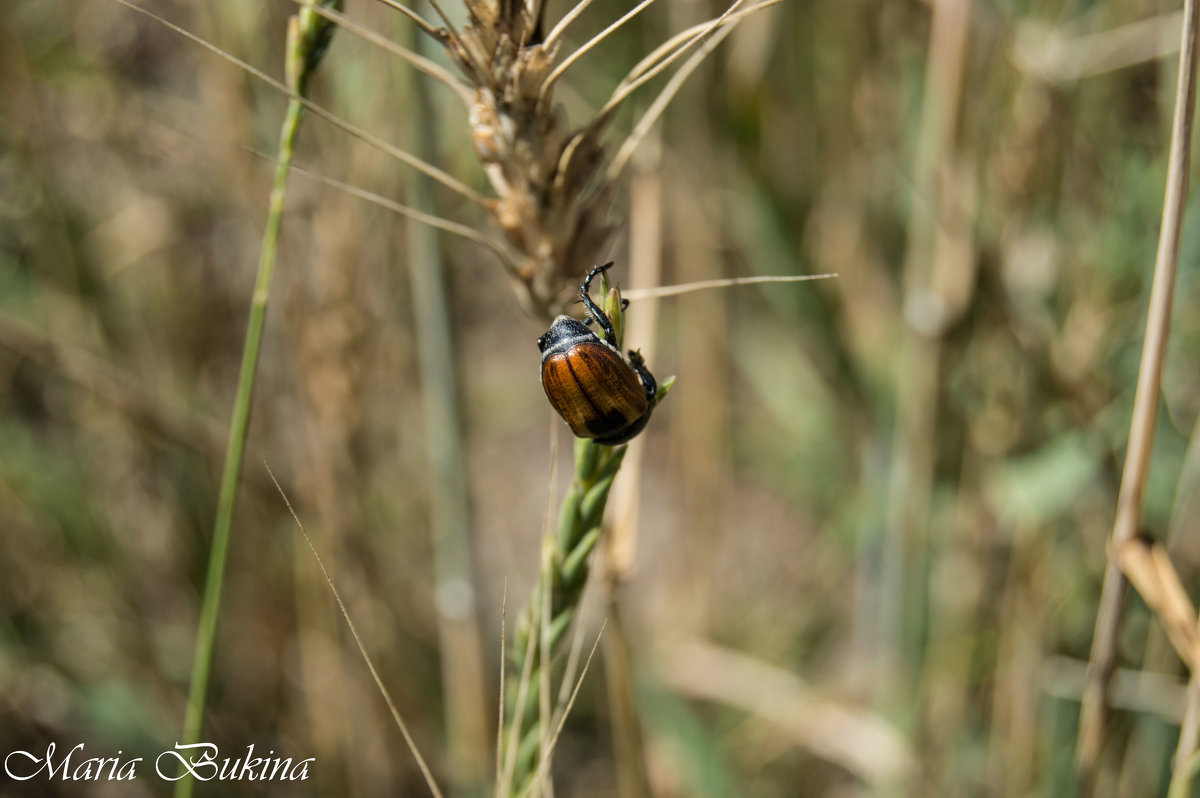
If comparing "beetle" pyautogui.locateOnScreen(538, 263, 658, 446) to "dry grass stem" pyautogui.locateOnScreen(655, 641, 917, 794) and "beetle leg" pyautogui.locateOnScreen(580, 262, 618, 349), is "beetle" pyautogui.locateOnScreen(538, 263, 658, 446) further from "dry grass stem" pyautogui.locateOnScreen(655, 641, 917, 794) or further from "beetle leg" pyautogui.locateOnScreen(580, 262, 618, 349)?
"dry grass stem" pyautogui.locateOnScreen(655, 641, 917, 794)

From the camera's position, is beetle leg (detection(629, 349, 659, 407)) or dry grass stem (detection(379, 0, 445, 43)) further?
beetle leg (detection(629, 349, 659, 407))


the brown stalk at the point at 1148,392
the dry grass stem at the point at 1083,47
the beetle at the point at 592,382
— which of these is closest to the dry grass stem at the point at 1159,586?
the brown stalk at the point at 1148,392

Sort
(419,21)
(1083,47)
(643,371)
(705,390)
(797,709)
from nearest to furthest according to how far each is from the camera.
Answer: (419,21) < (643,371) < (1083,47) < (797,709) < (705,390)

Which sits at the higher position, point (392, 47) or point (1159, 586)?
point (392, 47)

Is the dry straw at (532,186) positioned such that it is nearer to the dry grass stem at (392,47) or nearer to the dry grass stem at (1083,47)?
the dry grass stem at (392,47)

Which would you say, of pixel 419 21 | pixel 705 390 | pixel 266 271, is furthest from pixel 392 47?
pixel 705 390

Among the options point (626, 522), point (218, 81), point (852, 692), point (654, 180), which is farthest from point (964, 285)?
point (218, 81)

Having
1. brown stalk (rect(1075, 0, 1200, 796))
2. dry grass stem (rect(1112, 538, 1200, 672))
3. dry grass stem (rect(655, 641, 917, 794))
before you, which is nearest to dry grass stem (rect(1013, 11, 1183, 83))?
brown stalk (rect(1075, 0, 1200, 796))

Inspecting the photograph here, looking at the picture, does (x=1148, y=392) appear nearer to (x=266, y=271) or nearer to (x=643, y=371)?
(x=643, y=371)
